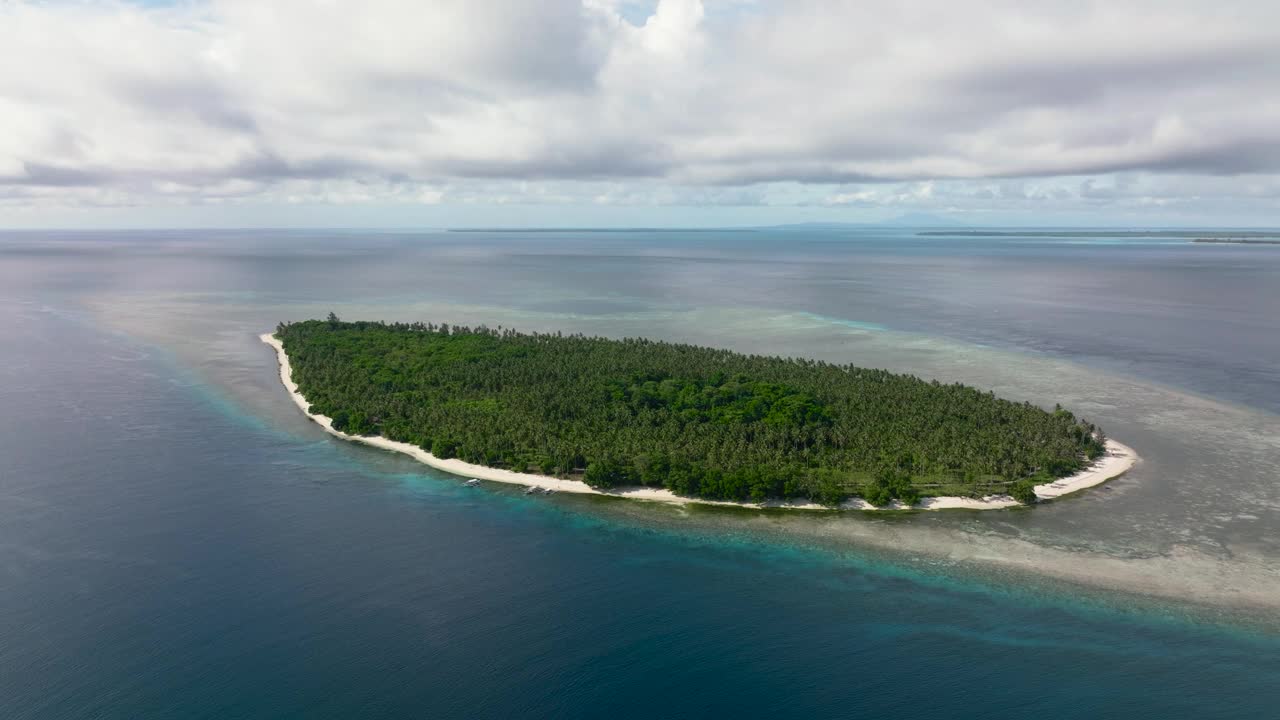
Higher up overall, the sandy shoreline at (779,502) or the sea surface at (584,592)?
the sandy shoreline at (779,502)

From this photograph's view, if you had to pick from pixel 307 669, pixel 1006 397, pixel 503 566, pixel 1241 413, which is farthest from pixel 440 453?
pixel 1241 413

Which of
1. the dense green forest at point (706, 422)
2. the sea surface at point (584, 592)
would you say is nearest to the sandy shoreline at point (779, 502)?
the dense green forest at point (706, 422)

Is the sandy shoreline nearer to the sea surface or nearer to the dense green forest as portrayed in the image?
the dense green forest

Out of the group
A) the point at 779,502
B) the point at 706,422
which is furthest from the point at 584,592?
the point at 706,422

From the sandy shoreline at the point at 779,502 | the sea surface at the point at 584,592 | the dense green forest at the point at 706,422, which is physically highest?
the dense green forest at the point at 706,422

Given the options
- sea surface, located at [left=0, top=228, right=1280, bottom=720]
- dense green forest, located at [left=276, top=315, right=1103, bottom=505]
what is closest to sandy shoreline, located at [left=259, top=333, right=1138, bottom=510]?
dense green forest, located at [left=276, top=315, right=1103, bottom=505]

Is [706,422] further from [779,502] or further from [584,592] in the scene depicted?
[584,592]

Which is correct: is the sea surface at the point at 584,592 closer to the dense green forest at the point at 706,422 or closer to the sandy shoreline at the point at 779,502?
the sandy shoreline at the point at 779,502
